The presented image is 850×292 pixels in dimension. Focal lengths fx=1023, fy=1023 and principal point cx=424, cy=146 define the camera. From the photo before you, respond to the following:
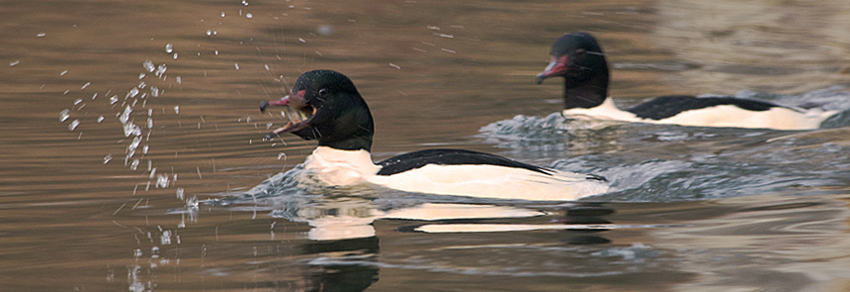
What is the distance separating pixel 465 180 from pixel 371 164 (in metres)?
0.52

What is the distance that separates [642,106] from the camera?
8.22m

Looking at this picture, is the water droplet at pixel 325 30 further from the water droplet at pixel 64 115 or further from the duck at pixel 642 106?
the duck at pixel 642 106

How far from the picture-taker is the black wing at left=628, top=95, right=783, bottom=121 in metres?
7.91

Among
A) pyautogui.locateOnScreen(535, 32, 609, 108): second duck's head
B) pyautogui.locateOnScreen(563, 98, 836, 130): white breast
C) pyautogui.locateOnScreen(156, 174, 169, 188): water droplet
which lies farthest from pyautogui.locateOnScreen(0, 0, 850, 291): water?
pyautogui.locateOnScreen(535, 32, 609, 108): second duck's head

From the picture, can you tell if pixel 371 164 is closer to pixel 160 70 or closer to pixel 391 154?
pixel 391 154

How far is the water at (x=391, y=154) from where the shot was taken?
3.52 metres

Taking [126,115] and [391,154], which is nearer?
[391,154]

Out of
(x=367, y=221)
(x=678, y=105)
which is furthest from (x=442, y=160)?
(x=678, y=105)

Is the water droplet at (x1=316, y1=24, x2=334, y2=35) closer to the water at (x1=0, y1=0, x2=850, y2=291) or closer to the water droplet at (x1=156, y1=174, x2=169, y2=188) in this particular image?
the water at (x1=0, y1=0, x2=850, y2=291)

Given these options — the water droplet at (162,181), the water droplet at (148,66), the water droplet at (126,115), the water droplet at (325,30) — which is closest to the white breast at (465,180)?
the water droplet at (162,181)

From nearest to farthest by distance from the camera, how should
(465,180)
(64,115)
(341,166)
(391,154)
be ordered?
(465,180), (341,166), (391,154), (64,115)

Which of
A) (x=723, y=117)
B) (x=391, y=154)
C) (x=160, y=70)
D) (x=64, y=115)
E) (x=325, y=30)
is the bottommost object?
(x=160, y=70)

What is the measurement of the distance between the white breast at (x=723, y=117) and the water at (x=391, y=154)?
141 millimetres

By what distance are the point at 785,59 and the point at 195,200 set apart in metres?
11.4
